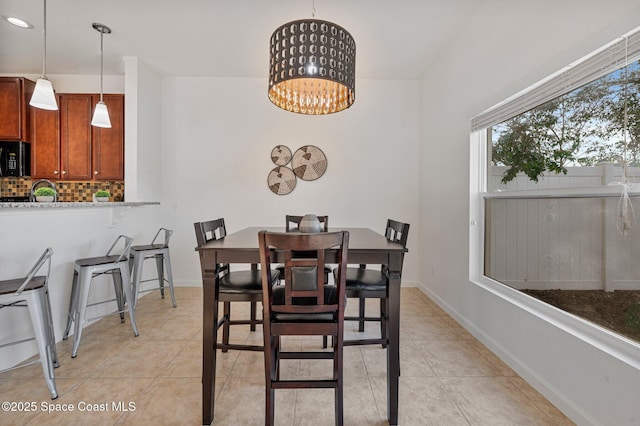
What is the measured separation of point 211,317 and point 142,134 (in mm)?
2962

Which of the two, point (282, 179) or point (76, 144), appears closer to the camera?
point (76, 144)

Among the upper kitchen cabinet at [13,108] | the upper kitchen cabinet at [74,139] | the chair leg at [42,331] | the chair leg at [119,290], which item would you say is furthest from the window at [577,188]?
the upper kitchen cabinet at [13,108]

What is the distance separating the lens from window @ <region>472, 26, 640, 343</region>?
55.9 inches

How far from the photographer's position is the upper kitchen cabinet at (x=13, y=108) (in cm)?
365

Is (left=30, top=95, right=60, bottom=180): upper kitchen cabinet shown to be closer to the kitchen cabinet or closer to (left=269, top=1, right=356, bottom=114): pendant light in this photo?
the kitchen cabinet

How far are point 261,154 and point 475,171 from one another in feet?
8.57

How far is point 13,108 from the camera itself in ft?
12.1

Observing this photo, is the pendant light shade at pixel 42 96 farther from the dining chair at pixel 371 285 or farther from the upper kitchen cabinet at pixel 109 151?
the dining chair at pixel 371 285

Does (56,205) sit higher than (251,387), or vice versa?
(56,205)

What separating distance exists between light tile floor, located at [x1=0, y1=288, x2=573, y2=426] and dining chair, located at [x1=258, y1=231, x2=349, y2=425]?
12.3 inches

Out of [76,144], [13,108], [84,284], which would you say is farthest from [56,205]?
[13,108]

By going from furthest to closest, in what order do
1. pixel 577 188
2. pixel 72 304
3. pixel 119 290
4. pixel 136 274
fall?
pixel 136 274 → pixel 119 290 → pixel 72 304 → pixel 577 188

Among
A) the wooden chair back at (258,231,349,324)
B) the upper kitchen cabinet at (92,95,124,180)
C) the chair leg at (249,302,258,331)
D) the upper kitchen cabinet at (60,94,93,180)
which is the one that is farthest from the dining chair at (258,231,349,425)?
the upper kitchen cabinet at (60,94,93,180)

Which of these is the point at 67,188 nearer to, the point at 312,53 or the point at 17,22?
the point at 17,22
